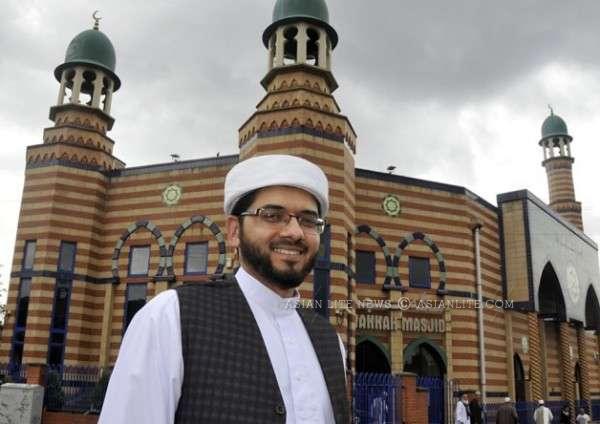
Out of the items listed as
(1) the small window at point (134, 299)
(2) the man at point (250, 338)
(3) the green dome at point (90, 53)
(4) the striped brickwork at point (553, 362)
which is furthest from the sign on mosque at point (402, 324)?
(2) the man at point (250, 338)

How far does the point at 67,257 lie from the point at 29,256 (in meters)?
1.29

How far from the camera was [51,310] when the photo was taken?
18.3 m

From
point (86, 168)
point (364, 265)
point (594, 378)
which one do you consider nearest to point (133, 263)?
point (86, 168)

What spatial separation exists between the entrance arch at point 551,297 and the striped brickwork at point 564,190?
9028 mm

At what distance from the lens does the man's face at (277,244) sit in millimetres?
2006

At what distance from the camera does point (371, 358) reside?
61.0 ft

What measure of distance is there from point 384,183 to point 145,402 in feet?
60.3

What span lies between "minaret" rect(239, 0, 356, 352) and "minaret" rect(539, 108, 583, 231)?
19.7 meters

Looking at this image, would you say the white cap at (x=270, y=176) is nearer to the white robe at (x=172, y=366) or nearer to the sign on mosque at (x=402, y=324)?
the white robe at (x=172, y=366)

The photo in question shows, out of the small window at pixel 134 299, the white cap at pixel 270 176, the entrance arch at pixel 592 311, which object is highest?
the entrance arch at pixel 592 311

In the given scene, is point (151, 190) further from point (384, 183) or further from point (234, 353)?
point (234, 353)

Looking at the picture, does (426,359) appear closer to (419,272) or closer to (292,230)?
(419,272)

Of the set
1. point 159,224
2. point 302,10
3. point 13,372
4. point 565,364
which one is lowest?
point 13,372

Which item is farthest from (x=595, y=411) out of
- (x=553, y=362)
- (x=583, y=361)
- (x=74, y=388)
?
(x=74, y=388)
